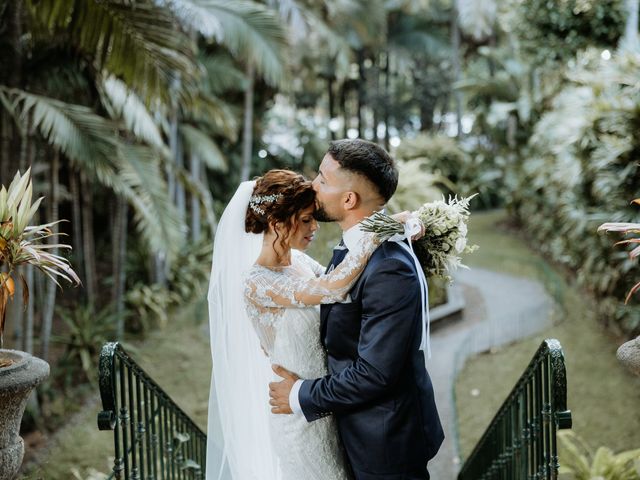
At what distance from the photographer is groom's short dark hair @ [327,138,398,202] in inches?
101

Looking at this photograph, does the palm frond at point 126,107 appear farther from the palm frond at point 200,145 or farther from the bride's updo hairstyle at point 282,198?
the bride's updo hairstyle at point 282,198

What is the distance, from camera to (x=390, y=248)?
254 centimetres

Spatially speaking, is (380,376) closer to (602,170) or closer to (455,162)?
(602,170)

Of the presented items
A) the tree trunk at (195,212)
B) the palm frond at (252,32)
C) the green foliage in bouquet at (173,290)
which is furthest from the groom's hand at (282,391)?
the tree trunk at (195,212)

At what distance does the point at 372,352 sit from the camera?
2.41m

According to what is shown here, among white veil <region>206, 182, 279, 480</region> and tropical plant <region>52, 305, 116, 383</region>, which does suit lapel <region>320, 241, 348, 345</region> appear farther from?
tropical plant <region>52, 305, 116, 383</region>

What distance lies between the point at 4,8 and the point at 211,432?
16.2 feet

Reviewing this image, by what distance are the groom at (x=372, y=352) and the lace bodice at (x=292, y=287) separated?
0.04 metres

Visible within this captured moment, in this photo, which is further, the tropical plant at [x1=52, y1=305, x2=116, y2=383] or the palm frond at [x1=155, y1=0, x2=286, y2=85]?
the tropical plant at [x1=52, y1=305, x2=116, y2=383]

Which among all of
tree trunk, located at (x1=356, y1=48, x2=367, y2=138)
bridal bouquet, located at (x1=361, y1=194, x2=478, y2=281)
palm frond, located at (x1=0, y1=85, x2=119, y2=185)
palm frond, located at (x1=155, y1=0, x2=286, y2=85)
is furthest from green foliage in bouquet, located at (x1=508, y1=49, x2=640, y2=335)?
tree trunk, located at (x1=356, y1=48, x2=367, y2=138)

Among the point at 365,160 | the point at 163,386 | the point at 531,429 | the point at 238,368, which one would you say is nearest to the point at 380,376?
the point at 365,160

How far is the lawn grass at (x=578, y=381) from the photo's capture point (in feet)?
23.8

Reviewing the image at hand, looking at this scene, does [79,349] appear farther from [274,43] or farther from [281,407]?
[281,407]

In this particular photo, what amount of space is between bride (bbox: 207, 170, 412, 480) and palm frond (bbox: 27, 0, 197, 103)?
3278 mm
